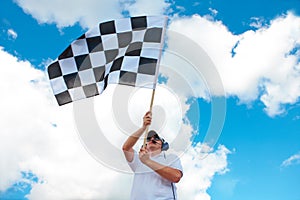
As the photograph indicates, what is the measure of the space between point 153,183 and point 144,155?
0.27 m

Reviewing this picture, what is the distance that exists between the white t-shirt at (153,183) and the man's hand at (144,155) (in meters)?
0.11

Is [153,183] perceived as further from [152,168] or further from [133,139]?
[133,139]

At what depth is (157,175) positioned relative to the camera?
315cm

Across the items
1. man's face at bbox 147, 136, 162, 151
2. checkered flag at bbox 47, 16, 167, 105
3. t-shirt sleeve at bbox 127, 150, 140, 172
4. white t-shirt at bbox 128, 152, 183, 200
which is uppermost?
checkered flag at bbox 47, 16, 167, 105

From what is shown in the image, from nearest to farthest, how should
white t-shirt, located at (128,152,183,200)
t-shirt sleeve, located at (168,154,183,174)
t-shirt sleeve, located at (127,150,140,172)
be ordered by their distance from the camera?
white t-shirt, located at (128,152,183,200)
t-shirt sleeve, located at (168,154,183,174)
t-shirt sleeve, located at (127,150,140,172)

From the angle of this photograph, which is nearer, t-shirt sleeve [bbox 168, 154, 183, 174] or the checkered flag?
t-shirt sleeve [bbox 168, 154, 183, 174]

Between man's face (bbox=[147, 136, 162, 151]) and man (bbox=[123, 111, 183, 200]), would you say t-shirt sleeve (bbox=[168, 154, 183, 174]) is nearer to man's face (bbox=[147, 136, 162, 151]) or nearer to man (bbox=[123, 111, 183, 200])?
man (bbox=[123, 111, 183, 200])

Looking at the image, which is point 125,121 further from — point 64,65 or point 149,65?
point 64,65

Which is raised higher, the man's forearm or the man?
the man's forearm

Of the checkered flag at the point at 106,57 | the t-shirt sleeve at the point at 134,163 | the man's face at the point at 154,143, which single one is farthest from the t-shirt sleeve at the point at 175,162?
the checkered flag at the point at 106,57

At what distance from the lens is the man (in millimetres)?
3049

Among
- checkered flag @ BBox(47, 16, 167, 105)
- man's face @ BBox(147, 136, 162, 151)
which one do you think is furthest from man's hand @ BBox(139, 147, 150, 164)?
checkered flag @ BBox(47, 16, 167, 105)

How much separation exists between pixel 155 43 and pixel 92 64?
2.93ft

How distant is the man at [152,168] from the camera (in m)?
3.05
